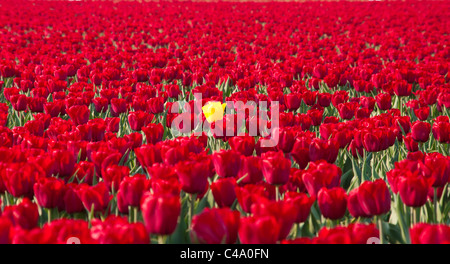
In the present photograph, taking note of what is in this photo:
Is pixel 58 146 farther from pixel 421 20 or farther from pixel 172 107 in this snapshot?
pixel 421 20

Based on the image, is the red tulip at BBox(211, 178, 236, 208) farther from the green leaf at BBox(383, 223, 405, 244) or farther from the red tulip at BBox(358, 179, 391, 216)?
the green leaf at BBox(383, 223, 405, 244)

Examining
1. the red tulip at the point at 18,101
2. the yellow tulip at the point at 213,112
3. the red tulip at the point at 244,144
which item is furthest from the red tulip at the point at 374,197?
the red tulip at the point at 18,101

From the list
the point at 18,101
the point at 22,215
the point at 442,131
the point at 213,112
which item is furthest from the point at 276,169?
the point at 18,101

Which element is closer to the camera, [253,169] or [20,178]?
[20,178]

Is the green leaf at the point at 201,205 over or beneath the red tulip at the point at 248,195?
beneath

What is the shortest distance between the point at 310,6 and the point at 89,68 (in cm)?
1480

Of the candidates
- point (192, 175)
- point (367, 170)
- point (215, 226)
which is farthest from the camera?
point (367, 170)

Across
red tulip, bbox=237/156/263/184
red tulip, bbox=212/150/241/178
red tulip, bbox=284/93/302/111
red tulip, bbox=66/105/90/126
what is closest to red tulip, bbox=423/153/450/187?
red tulip, bbox=237/156/263/184

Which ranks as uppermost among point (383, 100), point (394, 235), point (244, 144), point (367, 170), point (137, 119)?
point (383, 100)

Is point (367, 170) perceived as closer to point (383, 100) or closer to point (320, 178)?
point (320, 178)

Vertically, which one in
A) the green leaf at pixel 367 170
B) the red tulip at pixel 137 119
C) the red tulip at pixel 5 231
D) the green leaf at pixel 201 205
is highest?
the red tulip at pixel 137 119

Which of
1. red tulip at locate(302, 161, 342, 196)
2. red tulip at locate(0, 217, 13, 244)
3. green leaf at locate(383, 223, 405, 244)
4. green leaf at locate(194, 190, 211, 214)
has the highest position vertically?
red tulip at locate(302, 161, 342, 196)

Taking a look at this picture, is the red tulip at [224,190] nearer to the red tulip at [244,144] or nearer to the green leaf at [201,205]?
the green leaf at [201,205]

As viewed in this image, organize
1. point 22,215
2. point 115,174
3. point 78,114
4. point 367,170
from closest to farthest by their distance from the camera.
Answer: point 22,215, point 115,174, point 367,170, point 78,114
